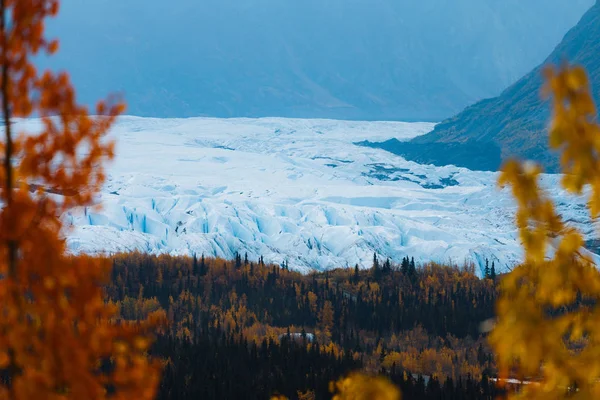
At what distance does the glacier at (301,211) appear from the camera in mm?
104562

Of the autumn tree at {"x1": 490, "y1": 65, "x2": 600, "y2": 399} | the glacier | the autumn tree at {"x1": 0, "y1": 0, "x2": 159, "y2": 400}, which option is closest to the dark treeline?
the glacier

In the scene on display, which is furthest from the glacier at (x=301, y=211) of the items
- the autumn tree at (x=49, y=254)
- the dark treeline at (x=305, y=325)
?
the autumn tree at (x=49, y=254)

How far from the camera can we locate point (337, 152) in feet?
566

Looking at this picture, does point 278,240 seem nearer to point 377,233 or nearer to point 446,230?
point 377,233

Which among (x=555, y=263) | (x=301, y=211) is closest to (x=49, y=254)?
(x=555, y=263)

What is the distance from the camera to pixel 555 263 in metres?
3.94

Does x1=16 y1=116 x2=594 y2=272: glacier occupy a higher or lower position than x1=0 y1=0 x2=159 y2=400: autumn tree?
higher

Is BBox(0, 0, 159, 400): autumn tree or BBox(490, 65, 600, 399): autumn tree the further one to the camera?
BBox(0, 0, 159, 400): autumn tree

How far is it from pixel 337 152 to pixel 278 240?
67.4 m

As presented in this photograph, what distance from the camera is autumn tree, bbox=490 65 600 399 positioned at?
3.63 metres

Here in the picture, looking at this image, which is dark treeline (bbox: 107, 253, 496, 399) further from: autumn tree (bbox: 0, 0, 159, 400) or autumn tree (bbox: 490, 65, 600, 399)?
autumn tree (bbox: 490, 65, 600, 399)

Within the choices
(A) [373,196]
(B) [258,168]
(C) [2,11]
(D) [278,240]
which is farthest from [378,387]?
(B) [258,168]

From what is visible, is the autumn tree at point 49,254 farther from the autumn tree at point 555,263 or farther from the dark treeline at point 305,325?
the dark treeline at point 305,325

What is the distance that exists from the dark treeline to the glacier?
33.5 feet
